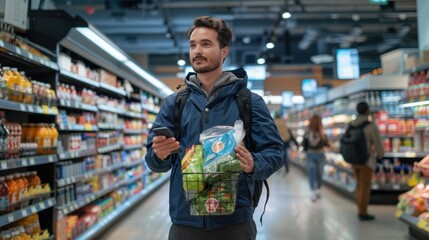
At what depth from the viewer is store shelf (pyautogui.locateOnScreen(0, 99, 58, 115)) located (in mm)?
2925

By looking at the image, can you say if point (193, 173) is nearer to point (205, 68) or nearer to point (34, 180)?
point (205, 68)

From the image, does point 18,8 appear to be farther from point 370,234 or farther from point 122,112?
point 370,234

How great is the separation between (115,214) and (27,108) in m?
2.75

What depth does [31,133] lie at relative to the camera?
11.5 ft

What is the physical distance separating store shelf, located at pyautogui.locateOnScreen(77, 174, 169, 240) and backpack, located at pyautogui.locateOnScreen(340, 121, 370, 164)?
349 centimetres

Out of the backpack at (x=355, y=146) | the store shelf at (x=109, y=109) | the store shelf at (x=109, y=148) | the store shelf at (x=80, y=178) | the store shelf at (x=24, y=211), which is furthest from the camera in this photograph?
the backpack at (x=355, y=146)

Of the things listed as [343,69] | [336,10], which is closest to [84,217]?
[343,69]

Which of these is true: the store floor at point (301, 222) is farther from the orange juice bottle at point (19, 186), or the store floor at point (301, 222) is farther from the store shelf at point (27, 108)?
the store shelf at point (27, 108)

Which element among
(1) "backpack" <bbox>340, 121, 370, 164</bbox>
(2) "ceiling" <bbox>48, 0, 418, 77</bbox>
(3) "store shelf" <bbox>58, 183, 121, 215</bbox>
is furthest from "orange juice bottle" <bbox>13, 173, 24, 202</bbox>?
(2) "ceiling" <bbox>48, 0, 418, 77</bbox>

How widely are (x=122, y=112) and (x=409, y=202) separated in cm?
443

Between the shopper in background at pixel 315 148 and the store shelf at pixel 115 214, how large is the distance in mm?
3357

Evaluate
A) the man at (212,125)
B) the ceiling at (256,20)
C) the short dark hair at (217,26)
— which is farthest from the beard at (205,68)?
the ceiling at (256,20)

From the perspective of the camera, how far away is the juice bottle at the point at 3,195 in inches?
115

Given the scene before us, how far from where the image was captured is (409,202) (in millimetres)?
4793
